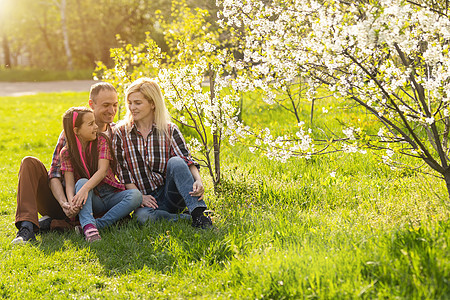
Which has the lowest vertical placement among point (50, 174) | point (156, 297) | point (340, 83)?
point (156, 297)

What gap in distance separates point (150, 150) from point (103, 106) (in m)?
0.63

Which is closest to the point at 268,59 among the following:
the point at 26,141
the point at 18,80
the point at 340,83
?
the point at 340,83

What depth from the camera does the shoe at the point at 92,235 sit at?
353 cm

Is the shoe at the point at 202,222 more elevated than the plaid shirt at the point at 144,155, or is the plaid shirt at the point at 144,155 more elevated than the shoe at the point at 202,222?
the plaid shirt at the point at 144,155

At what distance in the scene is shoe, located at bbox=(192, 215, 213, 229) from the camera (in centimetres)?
360

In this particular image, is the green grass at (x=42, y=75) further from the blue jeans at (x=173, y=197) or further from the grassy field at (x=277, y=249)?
the blue jeans at (x=173, y=197)

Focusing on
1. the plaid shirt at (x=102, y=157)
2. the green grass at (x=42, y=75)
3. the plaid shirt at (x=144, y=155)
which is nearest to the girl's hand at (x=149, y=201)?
the plaid shirt at (x=144, y=155)

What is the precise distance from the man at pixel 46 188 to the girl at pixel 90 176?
94 millimetres

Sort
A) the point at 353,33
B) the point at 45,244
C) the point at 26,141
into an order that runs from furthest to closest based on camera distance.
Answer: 1. the point at 26,141
2. the point at 45,244
3. the point at 353,33

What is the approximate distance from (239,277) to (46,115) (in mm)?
10033

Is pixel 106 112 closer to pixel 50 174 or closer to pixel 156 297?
pixel 50 174

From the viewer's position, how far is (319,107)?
763 cm

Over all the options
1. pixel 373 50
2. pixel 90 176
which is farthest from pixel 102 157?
pixel 373 50

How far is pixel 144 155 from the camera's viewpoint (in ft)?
13.1
